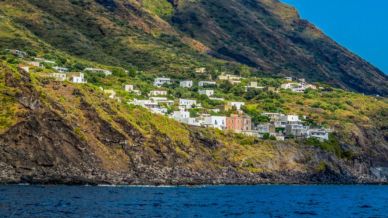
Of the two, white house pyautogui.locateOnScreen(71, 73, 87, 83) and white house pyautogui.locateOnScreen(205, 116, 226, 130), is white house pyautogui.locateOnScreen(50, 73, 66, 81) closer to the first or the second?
white house pyautogui.locateOnScreen(71, 73, 87, 83)

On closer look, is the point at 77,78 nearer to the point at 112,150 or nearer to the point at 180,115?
the point at 180,115

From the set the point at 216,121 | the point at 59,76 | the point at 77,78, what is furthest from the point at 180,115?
the point at 59,76

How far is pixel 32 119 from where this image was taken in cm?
13525

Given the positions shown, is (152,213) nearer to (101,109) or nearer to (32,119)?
(32,119)

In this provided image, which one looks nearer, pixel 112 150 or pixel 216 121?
pixel 112 150

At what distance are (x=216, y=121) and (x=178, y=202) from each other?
82.1 m

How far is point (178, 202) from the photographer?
4469 inches

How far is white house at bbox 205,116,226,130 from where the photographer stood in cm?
19250

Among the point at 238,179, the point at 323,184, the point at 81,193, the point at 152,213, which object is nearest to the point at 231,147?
the point at 238,179

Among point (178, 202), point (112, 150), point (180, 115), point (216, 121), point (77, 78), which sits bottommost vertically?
point (178, 202)

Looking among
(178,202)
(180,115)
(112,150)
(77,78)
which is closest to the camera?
(178,202)

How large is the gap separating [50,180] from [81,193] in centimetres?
1551

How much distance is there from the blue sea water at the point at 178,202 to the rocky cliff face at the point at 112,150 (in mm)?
5802

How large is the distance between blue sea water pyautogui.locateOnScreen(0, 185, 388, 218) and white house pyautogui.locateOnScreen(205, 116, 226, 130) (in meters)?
41.0
